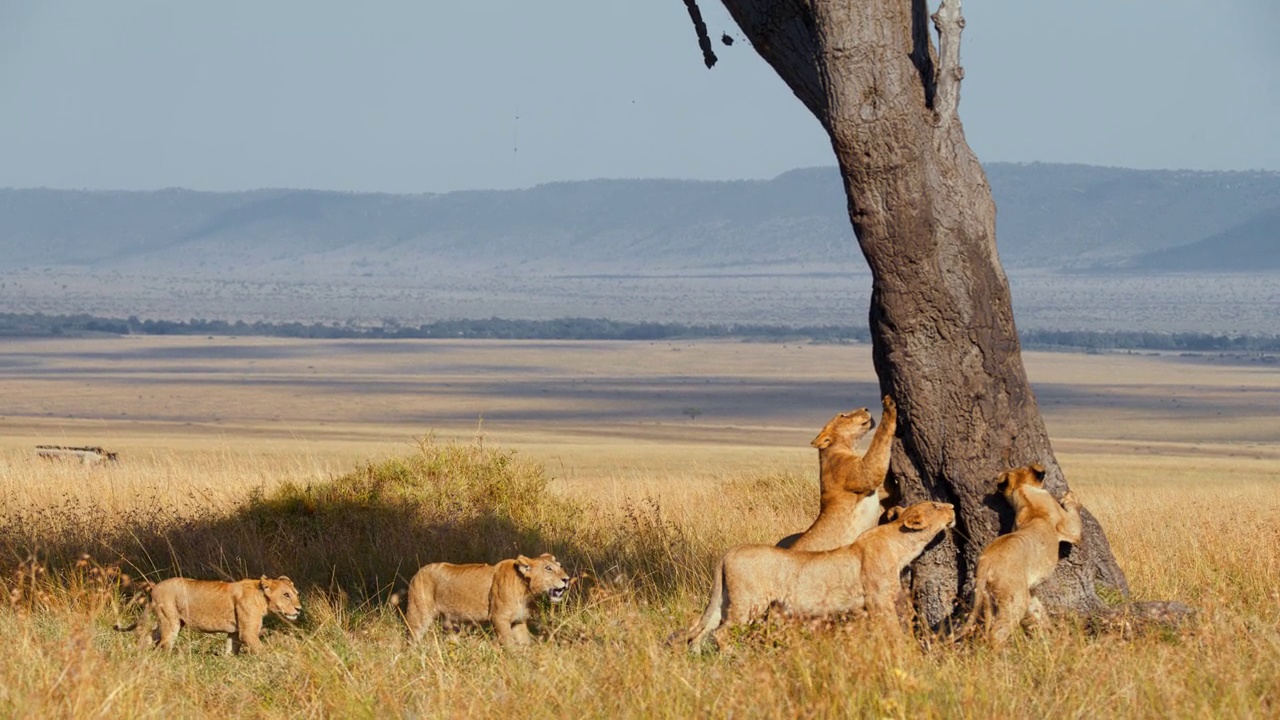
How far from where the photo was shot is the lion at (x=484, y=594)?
7.75 metres

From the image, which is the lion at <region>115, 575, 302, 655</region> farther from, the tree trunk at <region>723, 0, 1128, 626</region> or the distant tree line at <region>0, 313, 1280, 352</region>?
the distant tree line at <region>0, 313, 1280, 352</region>

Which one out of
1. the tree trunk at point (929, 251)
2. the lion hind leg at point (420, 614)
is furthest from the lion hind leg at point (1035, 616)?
the lion hind leg at point (420, 614)

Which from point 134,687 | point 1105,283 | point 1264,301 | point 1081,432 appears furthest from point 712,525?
point 1105,283

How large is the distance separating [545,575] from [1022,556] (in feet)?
6.87

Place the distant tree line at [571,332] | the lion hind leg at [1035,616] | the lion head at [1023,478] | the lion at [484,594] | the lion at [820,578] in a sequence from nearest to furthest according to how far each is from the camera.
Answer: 1. the lion at [820,578]
2. the lion hind leg at [1035,616]
3. the lion head at [1023,478]
4. the lion at [484,594]
5. the distant tree line at [571,332]

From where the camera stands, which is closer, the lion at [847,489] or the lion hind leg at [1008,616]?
the lion hind leg at [1008,616]

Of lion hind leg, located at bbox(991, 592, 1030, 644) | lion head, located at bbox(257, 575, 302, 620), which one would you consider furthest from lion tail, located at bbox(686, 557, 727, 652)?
lion head, located at bbox(257, 575, 302, 620)

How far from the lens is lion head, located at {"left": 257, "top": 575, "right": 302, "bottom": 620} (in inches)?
314

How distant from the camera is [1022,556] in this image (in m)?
7.09

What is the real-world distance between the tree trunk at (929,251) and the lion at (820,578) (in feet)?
2.07

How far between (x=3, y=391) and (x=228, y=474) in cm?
4370

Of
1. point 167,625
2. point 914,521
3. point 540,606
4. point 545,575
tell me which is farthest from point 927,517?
point 167,625

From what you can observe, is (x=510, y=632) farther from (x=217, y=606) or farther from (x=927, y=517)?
(x=927, y=517)

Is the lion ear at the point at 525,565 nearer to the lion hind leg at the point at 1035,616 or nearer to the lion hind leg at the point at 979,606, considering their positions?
the lion hind leg at the point at 979,606
